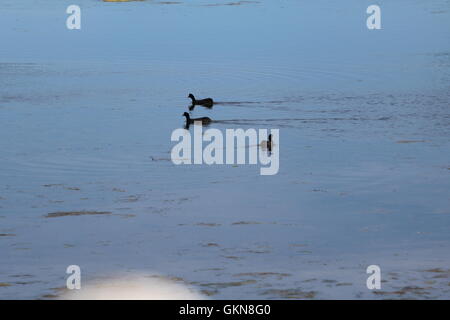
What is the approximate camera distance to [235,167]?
17.3 m

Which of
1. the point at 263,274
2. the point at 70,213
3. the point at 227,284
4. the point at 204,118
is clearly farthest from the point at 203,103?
the point at 227,284

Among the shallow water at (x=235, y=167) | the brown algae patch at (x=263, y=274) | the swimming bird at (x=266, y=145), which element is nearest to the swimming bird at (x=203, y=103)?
the shallow water at (x=235, y=167)

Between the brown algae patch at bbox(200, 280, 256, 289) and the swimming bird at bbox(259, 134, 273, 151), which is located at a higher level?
the swimming bird at bbox(259, 134, 273, 151)

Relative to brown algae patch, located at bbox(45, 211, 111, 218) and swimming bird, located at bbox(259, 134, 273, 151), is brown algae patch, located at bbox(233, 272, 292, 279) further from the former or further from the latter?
swimming bird, located at bbox(259, 134, 273, 151)

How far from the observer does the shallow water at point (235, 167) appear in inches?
467

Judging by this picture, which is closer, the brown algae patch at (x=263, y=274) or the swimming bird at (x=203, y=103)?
the brown algae patch at (x=263, y=274)

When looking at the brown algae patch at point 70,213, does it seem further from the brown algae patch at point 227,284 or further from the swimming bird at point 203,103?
the swimming bird at point 203,103

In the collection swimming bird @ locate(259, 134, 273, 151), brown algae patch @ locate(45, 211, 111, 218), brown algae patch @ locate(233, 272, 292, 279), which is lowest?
brown algae patch @ locate(233, 272, 292, 279)

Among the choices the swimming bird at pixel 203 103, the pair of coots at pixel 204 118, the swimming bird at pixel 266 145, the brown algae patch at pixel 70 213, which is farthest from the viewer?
the swimming bird at pixel 203 103

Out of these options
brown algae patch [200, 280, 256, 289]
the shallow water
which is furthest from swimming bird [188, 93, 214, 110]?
brown algae patch [200, 280, 256, 289]

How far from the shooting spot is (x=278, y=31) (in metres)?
36.2

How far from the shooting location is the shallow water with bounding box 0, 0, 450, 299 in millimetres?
11867
